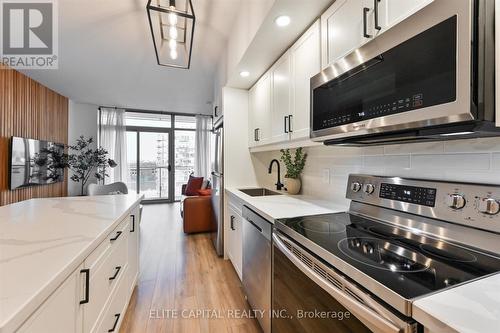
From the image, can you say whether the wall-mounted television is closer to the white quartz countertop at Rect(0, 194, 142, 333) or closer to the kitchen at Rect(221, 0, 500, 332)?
the white quartz countertop at Rect(0, 194, 142, 333)

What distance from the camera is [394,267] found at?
29.0 inches

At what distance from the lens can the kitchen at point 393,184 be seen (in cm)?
65

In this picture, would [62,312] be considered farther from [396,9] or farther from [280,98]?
[280,98]

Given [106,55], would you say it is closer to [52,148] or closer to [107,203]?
[107,203]

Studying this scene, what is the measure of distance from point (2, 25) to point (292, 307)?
396cm

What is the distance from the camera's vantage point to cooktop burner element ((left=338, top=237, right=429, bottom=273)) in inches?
29.2

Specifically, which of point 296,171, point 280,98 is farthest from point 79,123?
point 296,171

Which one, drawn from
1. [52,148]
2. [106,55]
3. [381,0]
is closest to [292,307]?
[381,0]

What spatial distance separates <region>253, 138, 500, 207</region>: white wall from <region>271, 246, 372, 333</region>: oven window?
2.56 feet

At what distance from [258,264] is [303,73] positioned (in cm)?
141

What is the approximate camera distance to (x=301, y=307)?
3.35ft

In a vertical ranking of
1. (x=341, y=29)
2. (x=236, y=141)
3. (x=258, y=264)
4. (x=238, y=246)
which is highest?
(x=341, y=29)

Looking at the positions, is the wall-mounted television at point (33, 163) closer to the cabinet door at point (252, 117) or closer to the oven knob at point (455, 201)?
the cabinet door at point (252, 117)

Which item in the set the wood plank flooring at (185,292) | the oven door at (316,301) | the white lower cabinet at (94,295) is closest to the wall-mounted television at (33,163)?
the wood plank flooring at (185,292)
